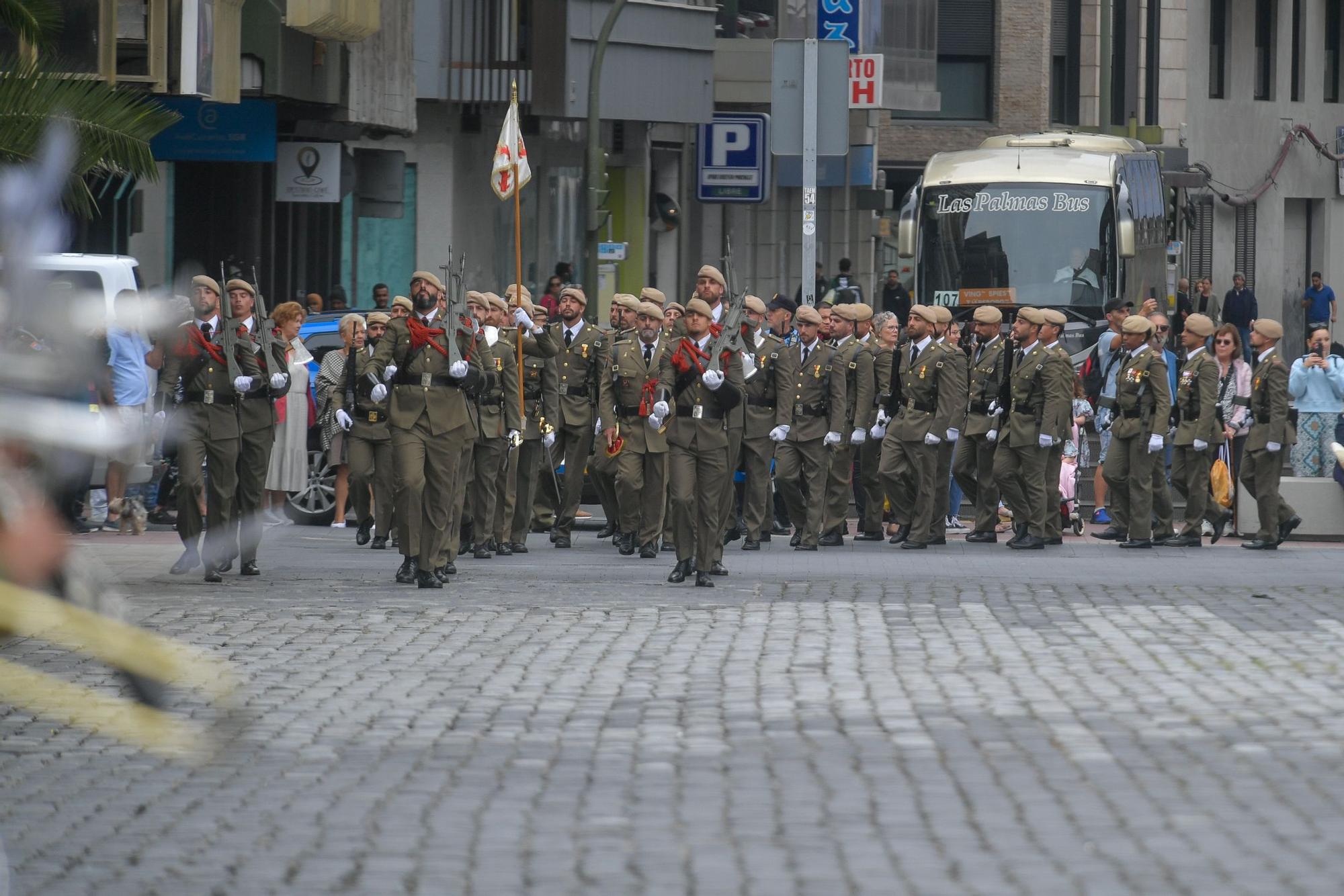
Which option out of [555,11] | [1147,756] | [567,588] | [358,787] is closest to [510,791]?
[358,787]

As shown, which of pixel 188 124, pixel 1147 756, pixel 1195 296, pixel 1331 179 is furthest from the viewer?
pixel 1331 179

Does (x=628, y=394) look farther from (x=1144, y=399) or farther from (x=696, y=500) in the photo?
(x=1144, y=399)

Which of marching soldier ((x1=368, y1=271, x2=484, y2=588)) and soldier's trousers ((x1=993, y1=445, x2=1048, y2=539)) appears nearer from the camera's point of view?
marching soldier ((x1=368, y1=271, x2=484, y2=588))

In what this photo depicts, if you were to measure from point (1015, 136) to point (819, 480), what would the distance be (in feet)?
45.3

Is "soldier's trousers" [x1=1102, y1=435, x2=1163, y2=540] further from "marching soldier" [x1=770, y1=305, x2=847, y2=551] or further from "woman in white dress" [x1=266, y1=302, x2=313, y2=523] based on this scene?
"woman in white dress" [x1=266, y1=302, x2=313, y2=523]

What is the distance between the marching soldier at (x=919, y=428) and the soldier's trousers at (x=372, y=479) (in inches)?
156

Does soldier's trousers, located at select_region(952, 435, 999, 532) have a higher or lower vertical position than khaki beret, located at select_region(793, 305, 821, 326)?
lower

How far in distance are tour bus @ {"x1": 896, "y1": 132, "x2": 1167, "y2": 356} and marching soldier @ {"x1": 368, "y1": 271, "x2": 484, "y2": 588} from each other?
14101mm

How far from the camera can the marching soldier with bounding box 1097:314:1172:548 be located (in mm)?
19141

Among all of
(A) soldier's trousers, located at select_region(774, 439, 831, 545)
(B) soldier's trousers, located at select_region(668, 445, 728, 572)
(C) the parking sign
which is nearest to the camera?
(B) soldier's trousers, located at select_region(668, 445, 728, 572)

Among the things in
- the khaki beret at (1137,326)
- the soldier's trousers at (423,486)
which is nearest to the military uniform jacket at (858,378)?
the khaki beret at (1137,326)

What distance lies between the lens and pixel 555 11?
31.1 m

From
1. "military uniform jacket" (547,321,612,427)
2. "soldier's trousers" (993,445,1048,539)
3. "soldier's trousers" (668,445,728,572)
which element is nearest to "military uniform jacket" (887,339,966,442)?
"soldier's trousers" (993,445,1048,539)

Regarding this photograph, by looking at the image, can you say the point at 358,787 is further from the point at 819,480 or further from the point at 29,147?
the point at 819,480
